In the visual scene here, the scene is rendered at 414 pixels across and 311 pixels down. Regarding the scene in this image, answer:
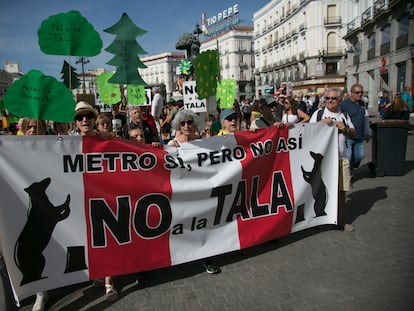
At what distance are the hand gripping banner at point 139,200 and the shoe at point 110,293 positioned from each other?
0.17 metres

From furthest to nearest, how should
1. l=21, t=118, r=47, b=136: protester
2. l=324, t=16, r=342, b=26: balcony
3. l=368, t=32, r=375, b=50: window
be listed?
l=324, t=16, r=342, b=26: balcony → l=368, t=32, r=375, b=50: window → l=21, t=118, r=47, b=136: protester

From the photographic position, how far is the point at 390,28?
1098 inches

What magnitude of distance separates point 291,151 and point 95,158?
236 cm

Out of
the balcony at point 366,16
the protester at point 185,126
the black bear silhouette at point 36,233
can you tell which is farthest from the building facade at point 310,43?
the black bear silhouette at point 36,233

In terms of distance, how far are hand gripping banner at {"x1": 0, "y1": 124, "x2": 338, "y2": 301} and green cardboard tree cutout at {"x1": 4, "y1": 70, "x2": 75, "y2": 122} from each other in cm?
23

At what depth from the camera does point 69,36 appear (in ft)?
10.5

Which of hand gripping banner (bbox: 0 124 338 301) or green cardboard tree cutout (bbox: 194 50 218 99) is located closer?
hand gripping banner (bbox: 0 124 338 301)

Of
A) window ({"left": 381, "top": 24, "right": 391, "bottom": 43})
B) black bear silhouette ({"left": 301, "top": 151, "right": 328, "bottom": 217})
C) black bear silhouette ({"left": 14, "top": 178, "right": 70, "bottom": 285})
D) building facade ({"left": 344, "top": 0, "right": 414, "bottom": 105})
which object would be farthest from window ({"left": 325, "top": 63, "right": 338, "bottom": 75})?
black bear silhouette ({"left": 14, "top": 178, "right": 70, "bottom": 285})

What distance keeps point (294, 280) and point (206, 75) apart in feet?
10.6

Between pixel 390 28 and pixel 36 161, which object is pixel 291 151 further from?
pixel 390 28

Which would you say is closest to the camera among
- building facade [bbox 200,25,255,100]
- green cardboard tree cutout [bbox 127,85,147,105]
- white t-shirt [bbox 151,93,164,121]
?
green cardboard tree cutout [bbox 127,85,147,105]

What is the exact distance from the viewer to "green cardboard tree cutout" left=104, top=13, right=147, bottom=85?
385 centimetres

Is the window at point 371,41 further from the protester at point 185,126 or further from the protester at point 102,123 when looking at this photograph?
the protester at point 102,123

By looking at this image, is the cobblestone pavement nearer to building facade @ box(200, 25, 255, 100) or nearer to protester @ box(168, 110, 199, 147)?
protester @ box(168, 110, 199, 147)
